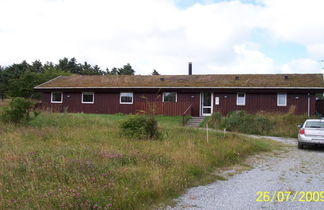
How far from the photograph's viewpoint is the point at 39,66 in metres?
67.1

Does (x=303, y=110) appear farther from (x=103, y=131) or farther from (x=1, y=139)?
(x=1, y=139)

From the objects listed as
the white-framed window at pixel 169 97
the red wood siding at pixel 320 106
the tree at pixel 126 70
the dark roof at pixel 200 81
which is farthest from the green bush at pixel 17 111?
the tree at pixel 126 70

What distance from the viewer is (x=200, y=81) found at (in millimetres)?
24812

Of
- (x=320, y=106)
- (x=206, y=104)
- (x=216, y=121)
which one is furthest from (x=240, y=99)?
(x=320, y=106)

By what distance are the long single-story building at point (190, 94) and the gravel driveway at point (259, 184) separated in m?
12.6

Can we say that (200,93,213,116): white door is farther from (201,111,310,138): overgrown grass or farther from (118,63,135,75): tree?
(118,63,135,75): tree

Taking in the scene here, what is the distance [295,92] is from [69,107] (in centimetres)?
1942

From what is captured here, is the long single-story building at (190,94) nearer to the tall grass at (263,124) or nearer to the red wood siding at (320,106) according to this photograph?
the red wood siding at (320,106)

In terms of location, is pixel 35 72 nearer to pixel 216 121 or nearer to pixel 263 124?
pixel 216 121

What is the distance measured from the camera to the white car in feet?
37.8

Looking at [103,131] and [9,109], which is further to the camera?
[9,109]

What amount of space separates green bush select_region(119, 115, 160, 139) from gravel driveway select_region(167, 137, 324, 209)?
374 cm

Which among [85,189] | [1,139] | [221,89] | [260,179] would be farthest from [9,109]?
[221,89]
